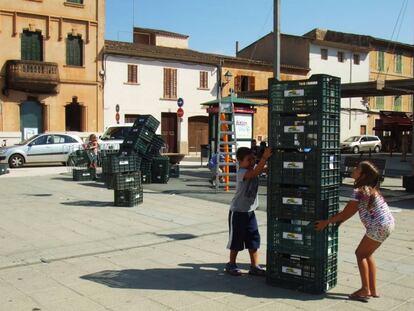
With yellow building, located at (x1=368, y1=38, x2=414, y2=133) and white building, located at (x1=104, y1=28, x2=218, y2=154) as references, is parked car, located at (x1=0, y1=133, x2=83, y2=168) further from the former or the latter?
yellow building, located at (x1=368, y1=38, x2=414, y2=133)

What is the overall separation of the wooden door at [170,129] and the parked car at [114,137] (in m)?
11.1

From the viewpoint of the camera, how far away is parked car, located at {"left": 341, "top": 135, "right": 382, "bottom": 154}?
143 ft

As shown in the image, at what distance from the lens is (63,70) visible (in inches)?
1272

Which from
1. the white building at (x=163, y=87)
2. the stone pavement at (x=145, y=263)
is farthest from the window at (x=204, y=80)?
the stone pavement at (x=145, y=263)

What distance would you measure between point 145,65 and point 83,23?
15.1ft

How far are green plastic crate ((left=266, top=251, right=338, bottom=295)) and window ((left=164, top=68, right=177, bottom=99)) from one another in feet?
102

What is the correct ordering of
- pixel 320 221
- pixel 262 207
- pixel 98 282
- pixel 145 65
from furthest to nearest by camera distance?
pixel 145 65, pixel 262 207, pixel 98 282, pixel 320 221

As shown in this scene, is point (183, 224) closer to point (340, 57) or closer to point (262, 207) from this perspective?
point (262, 207)

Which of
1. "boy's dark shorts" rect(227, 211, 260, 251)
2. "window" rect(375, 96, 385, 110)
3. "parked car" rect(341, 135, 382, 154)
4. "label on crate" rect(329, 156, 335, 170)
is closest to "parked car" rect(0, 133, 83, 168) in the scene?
"boy's dark shorts" rect(227, 211, 260, 251)

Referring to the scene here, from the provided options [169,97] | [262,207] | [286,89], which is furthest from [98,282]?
[169,97]

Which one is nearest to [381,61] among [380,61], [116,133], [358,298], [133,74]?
[380,61]

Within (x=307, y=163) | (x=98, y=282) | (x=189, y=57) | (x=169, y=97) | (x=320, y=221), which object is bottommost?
(x=98, y=282)

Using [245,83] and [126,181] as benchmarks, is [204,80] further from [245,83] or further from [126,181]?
[126,181]

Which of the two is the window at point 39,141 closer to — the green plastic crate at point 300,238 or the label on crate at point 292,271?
the green plastic crate at point 300,238
